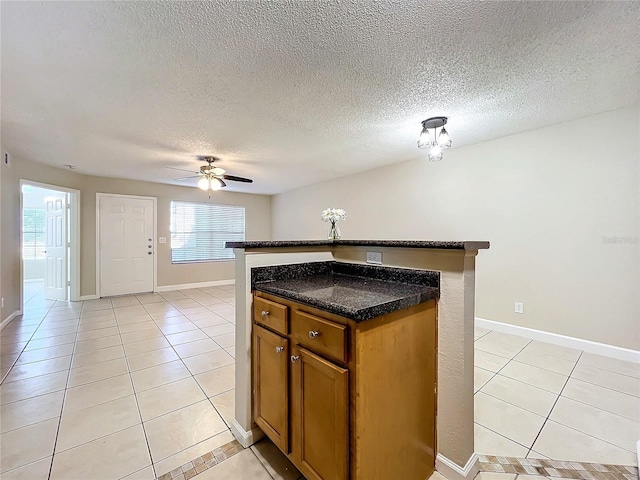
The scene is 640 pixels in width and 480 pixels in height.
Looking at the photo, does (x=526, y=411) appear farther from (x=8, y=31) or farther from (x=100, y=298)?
(x=100, y=298)

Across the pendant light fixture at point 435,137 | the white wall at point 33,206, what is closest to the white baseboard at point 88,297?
the white wall at point 33,206

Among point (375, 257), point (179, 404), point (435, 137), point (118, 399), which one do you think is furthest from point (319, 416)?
point (435, 137)

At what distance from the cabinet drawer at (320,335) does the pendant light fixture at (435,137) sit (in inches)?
95.2

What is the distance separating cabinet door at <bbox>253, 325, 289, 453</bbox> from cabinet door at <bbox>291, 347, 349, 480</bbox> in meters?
0.06

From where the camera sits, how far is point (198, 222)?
640cm

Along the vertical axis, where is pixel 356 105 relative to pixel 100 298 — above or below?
above

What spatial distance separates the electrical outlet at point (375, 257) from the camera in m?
1.64

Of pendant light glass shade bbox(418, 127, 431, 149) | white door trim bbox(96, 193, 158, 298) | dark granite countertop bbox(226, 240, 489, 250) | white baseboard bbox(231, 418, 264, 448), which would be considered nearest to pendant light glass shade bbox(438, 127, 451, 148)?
pendant light glass shade bbox(418, 127, 431, 149)

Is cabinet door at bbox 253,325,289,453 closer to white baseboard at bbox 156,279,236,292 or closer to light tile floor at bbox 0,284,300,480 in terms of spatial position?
light tile floor at bbox 0,284,300,480

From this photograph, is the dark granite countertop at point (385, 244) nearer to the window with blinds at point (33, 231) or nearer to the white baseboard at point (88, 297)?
the white baseboard at point (88, 297)

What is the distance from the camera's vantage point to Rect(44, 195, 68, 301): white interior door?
4.93m

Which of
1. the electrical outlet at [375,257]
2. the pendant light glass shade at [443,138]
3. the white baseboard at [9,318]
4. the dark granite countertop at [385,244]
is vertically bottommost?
the white baseboard at [9,318]

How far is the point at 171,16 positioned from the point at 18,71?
1375 millimetres

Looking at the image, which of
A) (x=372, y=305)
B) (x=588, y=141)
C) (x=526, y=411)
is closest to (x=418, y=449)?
(x=372, y=305)
